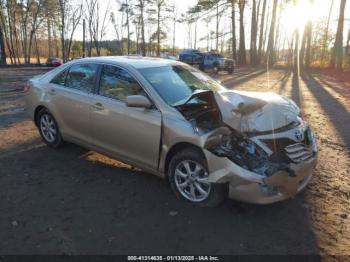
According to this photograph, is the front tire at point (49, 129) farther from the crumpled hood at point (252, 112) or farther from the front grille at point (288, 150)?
the front grille at point (288, 150)

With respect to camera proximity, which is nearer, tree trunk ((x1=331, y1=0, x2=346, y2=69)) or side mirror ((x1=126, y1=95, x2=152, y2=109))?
side mirror ((x1=126, y1=95, x2=152, y2=109))

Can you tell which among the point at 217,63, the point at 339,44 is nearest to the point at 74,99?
the point at 217,63

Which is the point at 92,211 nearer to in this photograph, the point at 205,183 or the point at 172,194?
the point at 172,194

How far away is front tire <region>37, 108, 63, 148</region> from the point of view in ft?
18.8

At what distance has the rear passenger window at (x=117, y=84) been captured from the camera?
14.6 ft

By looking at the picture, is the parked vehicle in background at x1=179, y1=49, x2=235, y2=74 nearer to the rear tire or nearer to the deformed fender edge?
the rear tire

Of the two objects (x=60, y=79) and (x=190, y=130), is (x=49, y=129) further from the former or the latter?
(x=190, y=130)

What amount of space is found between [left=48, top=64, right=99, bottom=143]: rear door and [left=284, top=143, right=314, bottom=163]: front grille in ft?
9.36

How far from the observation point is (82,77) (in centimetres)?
523

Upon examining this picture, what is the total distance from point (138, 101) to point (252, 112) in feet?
4.51

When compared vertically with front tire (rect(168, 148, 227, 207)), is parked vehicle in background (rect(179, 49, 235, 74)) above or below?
above

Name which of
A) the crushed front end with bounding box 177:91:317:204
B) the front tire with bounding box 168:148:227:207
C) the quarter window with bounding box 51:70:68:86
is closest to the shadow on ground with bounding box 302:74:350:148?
the crushed front end with bounding box 177:91:317:204

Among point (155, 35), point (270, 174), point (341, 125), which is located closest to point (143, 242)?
point (270, 174)

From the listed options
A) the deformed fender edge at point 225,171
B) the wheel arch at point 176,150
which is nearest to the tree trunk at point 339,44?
the wheel arch at point 176,150
